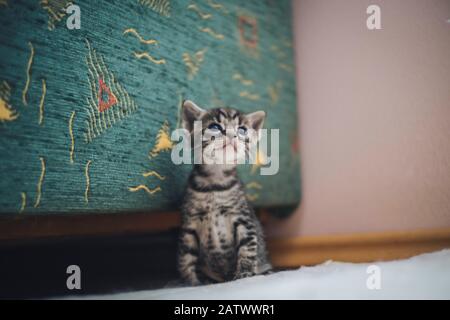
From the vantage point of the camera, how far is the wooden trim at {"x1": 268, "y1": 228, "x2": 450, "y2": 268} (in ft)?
3.44

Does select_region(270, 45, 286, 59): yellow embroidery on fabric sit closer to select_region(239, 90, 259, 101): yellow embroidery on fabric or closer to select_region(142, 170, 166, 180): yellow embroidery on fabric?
select_region(239, 90, 259, 101): yellow embroidery on fabric

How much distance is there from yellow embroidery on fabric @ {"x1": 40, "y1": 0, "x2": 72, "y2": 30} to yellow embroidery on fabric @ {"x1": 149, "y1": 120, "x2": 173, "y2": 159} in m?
0.39

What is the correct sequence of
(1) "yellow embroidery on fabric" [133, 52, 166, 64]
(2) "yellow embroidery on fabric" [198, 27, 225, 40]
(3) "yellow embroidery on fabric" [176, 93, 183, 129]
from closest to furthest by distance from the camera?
1. (1) "yellow embroidery on fabric" [133, 52, 166, 64]
2. (3) "yellow embroidery on fabric" [176, 93, 183, 129]
3. (2) "yellow embroidery on fabric" [198, 27, 225, 40]

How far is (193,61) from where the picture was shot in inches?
52.7

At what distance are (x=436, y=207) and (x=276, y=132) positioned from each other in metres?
0.74

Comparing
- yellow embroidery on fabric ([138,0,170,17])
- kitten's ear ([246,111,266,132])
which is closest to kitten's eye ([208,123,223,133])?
kitten's ear ([246,111,266,132])

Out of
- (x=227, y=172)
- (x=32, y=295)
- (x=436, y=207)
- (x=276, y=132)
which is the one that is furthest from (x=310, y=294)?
(x=276, y=132)

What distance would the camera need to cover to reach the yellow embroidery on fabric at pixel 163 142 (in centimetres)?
119

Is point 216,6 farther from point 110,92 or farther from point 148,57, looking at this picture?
point 110,92

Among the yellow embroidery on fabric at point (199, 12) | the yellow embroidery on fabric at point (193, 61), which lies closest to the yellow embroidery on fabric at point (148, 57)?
the yellow embroidery on fabric at point (193, 61)

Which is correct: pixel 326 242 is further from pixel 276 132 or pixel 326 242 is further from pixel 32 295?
pixel 32 295

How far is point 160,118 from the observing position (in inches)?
47.8

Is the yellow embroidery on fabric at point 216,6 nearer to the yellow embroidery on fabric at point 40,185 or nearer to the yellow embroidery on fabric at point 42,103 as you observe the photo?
the yellow embroidery on fabric at point 42,103

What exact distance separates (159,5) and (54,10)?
345 millimetres
